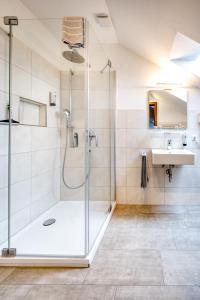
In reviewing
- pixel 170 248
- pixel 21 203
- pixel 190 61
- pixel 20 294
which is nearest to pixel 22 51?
pixel 21 203

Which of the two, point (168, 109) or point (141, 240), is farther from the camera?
point (168, 109)

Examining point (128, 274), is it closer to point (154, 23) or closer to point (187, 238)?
point (187, 238)

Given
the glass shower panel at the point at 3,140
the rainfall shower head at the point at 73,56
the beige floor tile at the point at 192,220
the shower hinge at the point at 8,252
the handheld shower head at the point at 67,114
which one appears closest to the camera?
the shower hinge at the point at 8,252

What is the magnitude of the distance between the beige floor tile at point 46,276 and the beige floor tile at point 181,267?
0.65m

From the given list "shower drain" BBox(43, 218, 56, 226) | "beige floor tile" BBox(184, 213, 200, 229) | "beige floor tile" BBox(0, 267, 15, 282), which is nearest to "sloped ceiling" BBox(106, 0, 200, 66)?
"beige floor tile" BBox(184, 213, 200, 229)

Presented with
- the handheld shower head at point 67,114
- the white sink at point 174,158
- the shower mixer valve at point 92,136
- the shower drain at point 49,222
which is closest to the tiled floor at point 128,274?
the shower drain at point 49,222

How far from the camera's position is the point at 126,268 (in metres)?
1.96

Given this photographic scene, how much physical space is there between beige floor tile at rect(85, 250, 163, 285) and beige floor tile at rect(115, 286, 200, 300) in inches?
2.7

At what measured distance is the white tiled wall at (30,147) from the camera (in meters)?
2.27

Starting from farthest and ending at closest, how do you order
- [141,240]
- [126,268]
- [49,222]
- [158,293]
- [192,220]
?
[192,220] < [49,222] < [141,240] < [126,268] < [158,293]

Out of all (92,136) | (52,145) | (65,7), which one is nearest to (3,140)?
(92,136)

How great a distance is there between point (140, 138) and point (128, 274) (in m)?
2.31

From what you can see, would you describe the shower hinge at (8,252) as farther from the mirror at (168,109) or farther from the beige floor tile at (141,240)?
the mirror at (168,109)

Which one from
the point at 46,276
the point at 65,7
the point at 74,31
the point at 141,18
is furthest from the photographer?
the point at 65,7
